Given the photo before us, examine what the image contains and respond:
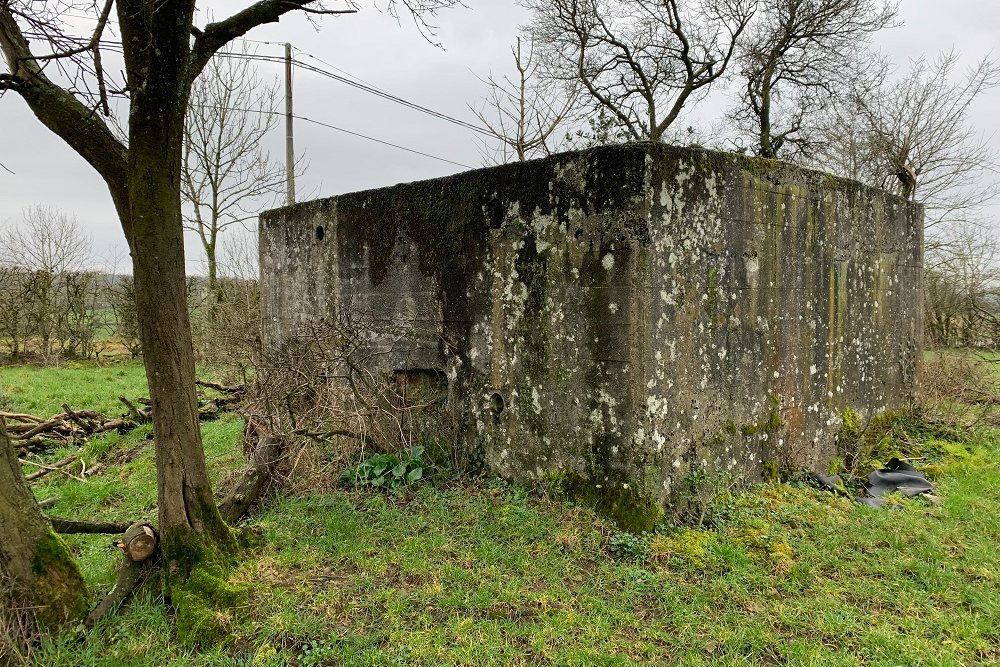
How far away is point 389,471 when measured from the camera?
5.13 metres

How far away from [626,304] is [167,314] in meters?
2.92

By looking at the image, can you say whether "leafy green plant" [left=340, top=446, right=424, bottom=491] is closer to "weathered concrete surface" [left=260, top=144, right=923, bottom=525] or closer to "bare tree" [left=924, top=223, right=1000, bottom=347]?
"weathered concrete surface" [left=260, top=144, right=923, bottom=525]

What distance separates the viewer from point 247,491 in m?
4.55

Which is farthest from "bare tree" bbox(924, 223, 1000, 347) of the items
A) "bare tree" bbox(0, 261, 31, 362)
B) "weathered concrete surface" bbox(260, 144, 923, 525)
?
"bare tree" bbox(0, 261, 31, 362)

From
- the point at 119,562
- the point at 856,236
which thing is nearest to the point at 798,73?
the point at 856,236

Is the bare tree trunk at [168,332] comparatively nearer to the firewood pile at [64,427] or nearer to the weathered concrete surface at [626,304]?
the weathered concrete surface at [626,304]

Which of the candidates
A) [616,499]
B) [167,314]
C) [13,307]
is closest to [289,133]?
[13,307]

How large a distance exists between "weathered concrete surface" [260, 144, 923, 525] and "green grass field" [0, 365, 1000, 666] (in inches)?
18.0

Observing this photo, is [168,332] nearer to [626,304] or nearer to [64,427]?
[626,304]

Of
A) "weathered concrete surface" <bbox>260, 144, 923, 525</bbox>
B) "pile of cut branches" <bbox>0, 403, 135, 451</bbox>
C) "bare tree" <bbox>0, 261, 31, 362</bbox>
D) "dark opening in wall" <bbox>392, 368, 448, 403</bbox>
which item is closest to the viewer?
"weathered concrete surface" <bbox>260, 144, 923, 525</bbox>

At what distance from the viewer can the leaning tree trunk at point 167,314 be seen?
3205 mm

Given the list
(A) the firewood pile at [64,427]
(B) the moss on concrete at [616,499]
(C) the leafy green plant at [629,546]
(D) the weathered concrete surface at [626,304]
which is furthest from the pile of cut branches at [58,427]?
(C) the leafy green plant at [629,546]

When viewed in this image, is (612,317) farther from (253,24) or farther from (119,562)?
(119,562)

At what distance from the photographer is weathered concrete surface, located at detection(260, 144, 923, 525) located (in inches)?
165
